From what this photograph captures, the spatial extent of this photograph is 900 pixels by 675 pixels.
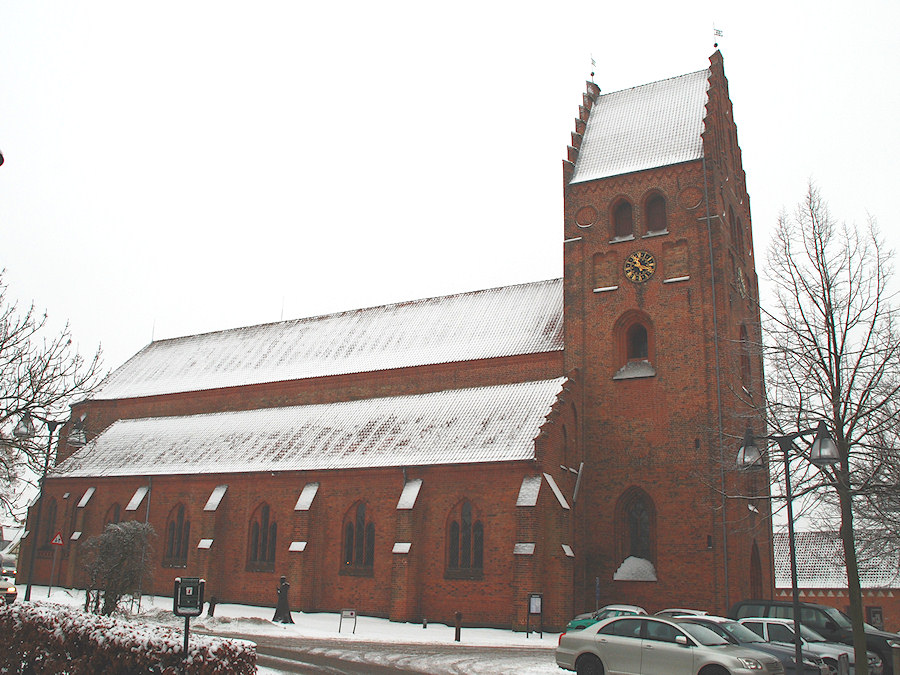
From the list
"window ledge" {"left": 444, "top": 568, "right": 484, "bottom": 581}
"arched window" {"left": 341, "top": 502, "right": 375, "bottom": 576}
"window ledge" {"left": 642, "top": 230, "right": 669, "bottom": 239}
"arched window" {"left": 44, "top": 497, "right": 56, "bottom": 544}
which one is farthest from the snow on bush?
"arched window" {"left": 44, "top": 497, "right": 56, "bottom": 544}

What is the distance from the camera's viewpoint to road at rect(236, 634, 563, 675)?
58.0ft

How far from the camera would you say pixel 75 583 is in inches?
1533

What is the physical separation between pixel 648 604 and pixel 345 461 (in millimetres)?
13025

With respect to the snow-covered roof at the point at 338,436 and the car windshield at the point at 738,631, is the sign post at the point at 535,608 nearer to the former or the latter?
the snow-covered roof at the point at 338,436

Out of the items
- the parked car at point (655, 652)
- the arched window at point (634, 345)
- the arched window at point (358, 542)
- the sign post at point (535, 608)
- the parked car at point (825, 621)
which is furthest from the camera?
the arched window at point (634, 345)

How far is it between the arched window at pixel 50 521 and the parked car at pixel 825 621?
34.9m

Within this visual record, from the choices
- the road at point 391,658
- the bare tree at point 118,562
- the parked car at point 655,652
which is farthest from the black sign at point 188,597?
the bare tree at point 118,562

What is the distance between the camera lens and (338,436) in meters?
35.6

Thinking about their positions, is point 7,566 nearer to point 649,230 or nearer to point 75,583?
point 75,583

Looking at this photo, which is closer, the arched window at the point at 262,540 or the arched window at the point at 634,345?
the arched window at the point at 634,345

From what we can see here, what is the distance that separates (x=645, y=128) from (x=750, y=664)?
27.0 meters

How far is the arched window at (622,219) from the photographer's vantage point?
34781mm

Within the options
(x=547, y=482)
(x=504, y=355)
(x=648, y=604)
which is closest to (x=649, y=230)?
(x=504, y=355)

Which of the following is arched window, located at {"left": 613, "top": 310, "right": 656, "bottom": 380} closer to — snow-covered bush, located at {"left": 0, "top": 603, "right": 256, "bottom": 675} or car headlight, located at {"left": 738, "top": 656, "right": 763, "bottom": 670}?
car headlight, located at {"left": 738, "top": 656, "right": 763, "bottom": 670}
